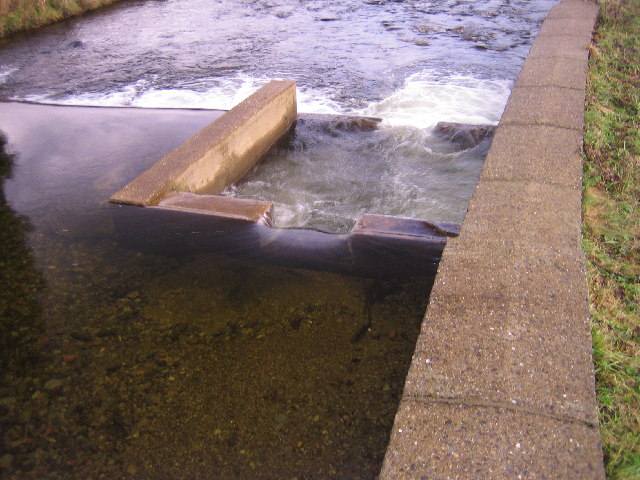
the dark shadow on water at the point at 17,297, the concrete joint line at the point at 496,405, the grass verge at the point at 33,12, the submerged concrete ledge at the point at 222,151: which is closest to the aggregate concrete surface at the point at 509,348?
the concrete joint line at the point at 496,405

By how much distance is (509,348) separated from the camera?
2.24 meters

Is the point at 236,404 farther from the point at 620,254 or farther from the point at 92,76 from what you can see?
the point at 92,76

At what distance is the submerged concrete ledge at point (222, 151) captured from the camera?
431 centimetres

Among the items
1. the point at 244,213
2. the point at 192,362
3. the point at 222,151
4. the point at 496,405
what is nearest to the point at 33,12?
the point at 222,151

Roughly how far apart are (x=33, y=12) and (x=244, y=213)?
11.2 m

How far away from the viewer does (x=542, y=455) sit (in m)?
1.82

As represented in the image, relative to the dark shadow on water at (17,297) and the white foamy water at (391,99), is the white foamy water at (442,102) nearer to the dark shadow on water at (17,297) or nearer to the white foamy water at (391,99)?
the white foamy water at (391,99)

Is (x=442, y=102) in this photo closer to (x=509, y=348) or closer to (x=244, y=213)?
(x=244, y=213)

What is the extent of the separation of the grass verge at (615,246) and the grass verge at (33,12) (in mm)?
11464

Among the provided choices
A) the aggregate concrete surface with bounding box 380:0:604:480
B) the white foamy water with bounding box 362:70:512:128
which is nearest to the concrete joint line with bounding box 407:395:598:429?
the aggregate concrete surface with bounding box 380:0:604:480

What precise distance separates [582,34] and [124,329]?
709cm

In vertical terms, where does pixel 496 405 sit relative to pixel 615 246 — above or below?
above

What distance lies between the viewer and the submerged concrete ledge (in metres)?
4.31

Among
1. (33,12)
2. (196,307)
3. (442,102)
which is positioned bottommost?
(442,102)
